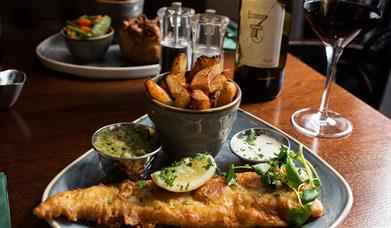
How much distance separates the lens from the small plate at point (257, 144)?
3.01ft

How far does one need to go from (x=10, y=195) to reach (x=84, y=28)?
0.70 m

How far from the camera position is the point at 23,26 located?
2.08 m

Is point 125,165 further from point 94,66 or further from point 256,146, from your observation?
point 94,66

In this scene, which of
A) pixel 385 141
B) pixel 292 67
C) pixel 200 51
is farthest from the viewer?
pixel 292 67

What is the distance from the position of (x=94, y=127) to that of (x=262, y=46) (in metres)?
0.47

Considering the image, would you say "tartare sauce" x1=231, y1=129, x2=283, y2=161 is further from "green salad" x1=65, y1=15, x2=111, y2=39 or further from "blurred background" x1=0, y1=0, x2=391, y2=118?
"blurred background" x1=0, y1=0, x2=391, y2=118

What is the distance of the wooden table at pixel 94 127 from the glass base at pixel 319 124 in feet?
0.07

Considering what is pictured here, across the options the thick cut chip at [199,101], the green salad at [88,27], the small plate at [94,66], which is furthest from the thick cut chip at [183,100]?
the green salad at [88,27]

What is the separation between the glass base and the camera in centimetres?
111

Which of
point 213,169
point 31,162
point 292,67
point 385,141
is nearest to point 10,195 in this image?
point 31,162

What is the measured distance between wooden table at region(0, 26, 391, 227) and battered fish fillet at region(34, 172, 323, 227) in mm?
88

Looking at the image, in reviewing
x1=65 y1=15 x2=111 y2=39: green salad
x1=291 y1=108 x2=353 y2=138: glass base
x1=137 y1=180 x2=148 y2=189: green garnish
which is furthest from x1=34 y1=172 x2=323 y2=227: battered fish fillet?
x1=65 y1=15 x2=111 y2=39: green salad

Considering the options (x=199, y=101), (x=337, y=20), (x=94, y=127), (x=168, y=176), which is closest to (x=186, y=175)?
(x=168, y=176)

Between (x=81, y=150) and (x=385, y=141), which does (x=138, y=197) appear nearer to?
(x=81, y=150)
